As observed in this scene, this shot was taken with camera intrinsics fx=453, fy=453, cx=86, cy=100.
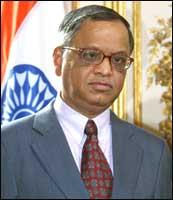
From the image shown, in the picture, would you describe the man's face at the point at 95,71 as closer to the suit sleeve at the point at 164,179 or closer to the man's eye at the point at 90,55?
the man's eye at the point at 90,55

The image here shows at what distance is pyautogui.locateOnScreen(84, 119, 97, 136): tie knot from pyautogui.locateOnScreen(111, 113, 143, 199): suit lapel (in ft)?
0.21

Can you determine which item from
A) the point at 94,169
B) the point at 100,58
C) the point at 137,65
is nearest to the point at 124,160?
the point at 94,169

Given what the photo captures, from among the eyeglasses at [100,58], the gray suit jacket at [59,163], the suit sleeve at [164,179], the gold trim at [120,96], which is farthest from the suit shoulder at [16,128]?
the gold trim at [120,96]

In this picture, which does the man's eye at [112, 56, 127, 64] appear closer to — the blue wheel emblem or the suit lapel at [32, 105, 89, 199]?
the suit lapel at [32, 105, 89, 199]

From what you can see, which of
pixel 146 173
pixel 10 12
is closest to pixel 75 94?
pixel 146 173

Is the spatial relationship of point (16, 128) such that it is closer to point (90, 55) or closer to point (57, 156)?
point (57, 156)

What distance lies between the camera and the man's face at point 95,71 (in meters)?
1.27

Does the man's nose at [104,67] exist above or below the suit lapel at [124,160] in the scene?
above

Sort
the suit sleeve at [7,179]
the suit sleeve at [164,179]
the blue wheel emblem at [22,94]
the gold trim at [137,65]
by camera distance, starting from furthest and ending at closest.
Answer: the gold trim at [137,65] → the blue wheel emblem at [22,94] → the suit sleeve at [164,179] → the suit sleeve at [7,179]

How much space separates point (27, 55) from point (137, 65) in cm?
60

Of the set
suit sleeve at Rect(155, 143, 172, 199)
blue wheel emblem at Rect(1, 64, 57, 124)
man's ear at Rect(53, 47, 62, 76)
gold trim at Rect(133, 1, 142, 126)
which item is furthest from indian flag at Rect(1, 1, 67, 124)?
suit sleeve at Rect(155, 143, 172, 199)

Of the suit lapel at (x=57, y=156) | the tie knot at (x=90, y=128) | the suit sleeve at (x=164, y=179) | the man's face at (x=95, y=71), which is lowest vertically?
the suit sleeve at (x=164, y=179)

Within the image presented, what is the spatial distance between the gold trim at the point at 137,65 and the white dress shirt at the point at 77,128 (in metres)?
1.11

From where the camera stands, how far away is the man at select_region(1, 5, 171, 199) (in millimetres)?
1233
